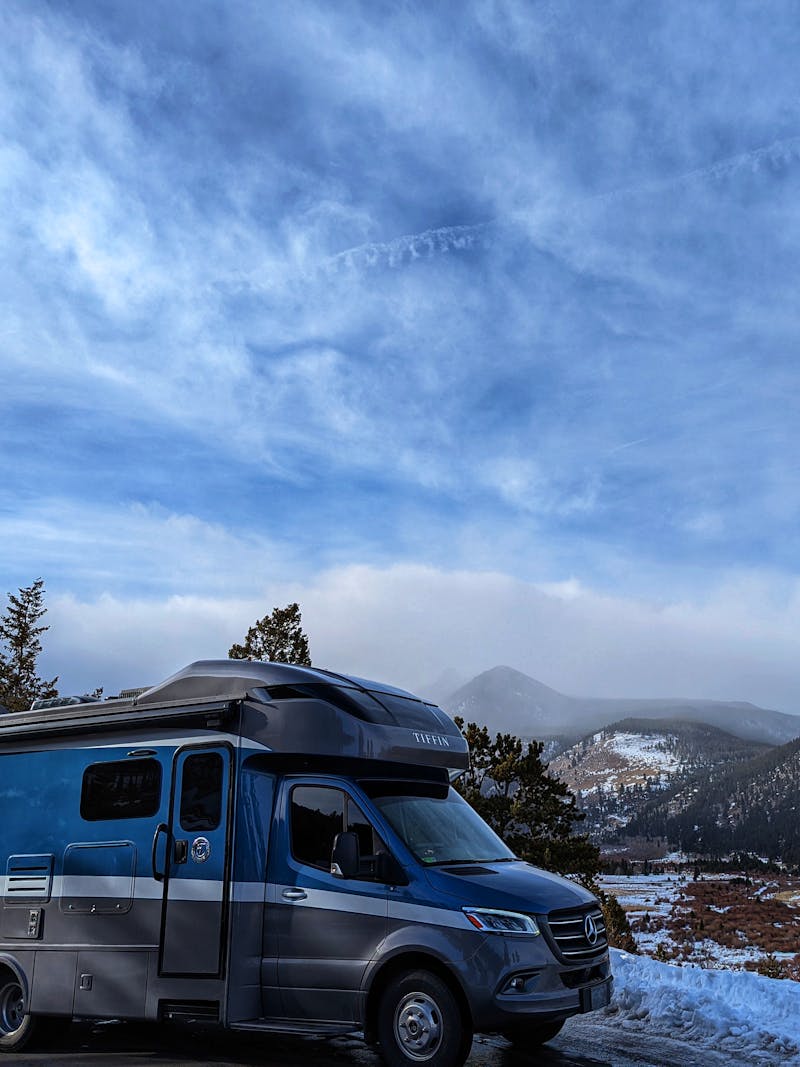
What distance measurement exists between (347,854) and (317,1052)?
97.6 inches

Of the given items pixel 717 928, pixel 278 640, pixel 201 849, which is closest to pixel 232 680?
pixel 201 849

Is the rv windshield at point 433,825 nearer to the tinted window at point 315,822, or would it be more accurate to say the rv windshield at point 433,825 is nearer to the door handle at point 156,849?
the tinted window at point 315,822

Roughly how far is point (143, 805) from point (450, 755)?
3.08 meters

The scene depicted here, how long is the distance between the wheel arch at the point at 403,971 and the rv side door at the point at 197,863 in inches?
57.3

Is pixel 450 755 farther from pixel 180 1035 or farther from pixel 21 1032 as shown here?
pixel 21 1032

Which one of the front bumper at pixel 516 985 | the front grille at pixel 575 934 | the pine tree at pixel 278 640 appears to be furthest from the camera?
the pine tree at pixel 278 640

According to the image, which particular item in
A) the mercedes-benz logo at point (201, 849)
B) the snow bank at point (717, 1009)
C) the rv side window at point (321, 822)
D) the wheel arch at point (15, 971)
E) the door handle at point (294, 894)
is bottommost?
the snow bank at point (717, 1009)

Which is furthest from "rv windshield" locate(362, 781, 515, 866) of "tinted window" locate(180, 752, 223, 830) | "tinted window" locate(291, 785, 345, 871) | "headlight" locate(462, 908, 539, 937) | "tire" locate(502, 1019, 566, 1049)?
"tire" locate(502, 1019, 566, 1049)

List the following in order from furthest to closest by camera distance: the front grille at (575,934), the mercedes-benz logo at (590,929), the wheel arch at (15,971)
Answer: the wheel arch at (15,971) < the mercedes-benz logo at (590,929) < the front grille at (575,934)

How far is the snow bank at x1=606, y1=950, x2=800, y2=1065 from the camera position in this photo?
8.98 m

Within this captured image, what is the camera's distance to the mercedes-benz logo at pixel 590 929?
8.10 meters

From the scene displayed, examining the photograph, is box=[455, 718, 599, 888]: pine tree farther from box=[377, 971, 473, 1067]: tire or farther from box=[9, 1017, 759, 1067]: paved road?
box=[377, 971, 473, 1067]: tire

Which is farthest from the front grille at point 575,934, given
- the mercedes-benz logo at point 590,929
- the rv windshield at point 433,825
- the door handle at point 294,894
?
the door handle at point 294,894

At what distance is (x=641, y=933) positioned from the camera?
141m
